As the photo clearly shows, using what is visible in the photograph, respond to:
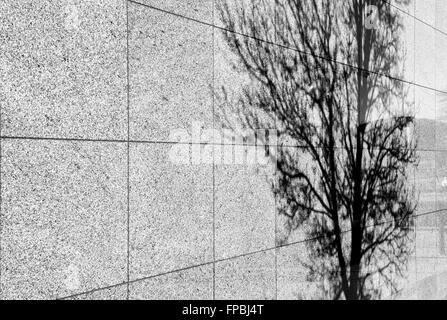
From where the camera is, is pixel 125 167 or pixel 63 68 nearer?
pixel 63 68

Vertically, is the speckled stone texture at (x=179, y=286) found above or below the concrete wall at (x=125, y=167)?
below

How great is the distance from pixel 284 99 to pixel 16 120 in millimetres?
4382

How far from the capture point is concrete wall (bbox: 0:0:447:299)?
18.4 ft

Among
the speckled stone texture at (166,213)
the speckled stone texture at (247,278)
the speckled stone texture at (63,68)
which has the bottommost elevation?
the speckled stone texture at (247,278)

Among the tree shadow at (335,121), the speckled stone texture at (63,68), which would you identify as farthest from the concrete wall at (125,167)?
the tree shadow at (335,121)

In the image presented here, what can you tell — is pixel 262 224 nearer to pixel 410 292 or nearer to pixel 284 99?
pixel 284 99

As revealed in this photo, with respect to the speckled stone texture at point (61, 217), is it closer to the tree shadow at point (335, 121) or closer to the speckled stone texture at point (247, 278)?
the speckled stone texture at point (247, 278)

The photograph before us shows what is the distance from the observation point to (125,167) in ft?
21.4

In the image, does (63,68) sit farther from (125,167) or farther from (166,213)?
(166,213)

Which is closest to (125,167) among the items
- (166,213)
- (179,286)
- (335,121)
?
(166,213)

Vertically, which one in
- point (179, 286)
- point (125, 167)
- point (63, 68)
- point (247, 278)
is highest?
point (63, 68)

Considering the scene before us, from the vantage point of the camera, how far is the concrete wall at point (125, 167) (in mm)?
5594

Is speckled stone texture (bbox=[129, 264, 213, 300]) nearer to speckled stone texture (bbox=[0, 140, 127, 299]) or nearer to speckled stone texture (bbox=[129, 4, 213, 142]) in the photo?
speckled stone texture (bbox=[0, 140, 127, 299])
